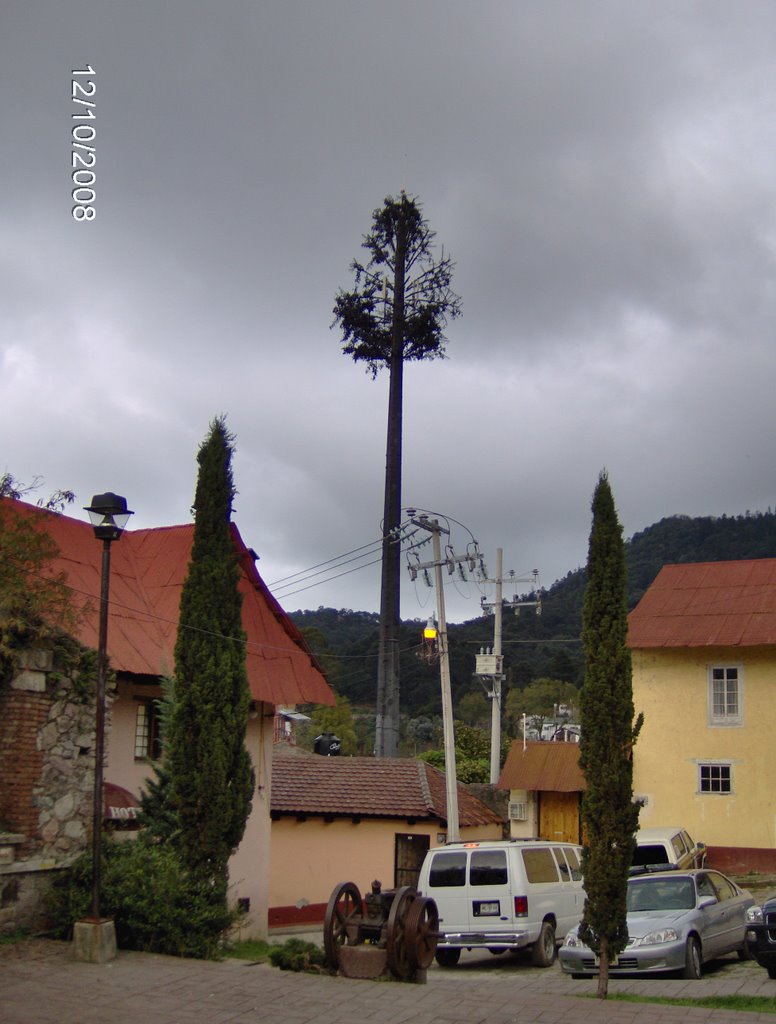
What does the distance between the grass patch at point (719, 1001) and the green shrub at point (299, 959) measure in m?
3.28

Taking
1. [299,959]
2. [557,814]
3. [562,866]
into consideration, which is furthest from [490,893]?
[557,814]

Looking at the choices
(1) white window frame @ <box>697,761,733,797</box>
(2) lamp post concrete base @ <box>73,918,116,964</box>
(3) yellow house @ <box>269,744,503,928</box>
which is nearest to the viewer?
(2) lamp post concrete base @ <box>73,918,116,964</box>

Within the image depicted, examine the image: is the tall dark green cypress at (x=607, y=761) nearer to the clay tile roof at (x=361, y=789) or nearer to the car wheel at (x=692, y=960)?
the car wheel at (x=692, y=960)

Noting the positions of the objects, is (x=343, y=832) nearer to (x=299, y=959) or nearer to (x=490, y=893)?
(x=490, y=893)

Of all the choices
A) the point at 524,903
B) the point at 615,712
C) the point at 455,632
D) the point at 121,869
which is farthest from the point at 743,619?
the point at 455,632

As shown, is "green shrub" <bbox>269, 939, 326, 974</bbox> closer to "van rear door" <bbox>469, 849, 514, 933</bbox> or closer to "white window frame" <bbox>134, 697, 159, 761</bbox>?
Result: "van rear door" <bbox>469, 849, 514, 933</bbox>

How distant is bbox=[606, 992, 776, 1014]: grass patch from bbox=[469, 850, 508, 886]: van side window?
4.30 m

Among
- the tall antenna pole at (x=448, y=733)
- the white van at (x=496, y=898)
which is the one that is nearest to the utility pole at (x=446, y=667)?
the tall antenna pole at (x=448, y=733)

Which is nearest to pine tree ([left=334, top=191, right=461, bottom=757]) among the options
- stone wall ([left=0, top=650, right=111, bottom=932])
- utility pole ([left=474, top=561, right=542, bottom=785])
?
utility pole ([left=474, top=561, right=542, bottom=785])

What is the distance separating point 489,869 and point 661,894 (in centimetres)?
265

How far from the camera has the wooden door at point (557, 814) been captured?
32594 millimetres

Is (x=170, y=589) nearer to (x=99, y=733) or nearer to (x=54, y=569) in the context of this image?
(x=54, y=569)

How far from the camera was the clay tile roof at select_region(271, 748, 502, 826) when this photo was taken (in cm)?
2558

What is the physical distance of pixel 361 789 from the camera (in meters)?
26.5
